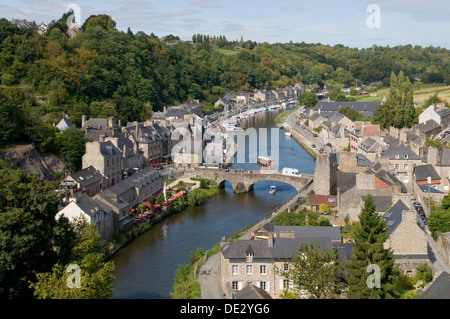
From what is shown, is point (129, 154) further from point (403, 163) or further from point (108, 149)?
point (403, 163)

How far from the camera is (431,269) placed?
76.0ft

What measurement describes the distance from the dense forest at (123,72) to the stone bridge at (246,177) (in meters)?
12.7

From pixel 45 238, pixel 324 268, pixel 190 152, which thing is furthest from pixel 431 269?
pixel 190 152

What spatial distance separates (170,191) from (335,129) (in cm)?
2261

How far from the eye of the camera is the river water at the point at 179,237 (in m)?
24.9

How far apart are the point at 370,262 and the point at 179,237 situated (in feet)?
45.8

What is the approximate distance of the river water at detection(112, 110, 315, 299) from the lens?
24922 millimetres

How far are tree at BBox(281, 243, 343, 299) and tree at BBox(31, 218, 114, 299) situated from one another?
7.01m

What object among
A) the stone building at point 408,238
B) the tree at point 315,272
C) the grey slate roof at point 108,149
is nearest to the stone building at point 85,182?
the grey slate roof at point 108,149

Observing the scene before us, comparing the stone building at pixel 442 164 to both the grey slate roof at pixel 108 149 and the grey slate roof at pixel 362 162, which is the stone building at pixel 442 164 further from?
the grey slate roof at pixel 108 149

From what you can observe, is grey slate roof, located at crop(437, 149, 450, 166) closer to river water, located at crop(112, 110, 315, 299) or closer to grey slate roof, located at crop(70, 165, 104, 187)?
river water, located at crop(112, 110, 315, 299)

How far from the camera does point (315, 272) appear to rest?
65.1 ft

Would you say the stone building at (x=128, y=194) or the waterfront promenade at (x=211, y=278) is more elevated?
the stone building at (x=128, y=194)

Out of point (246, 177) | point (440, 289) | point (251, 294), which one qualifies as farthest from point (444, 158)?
point (251, 294)
